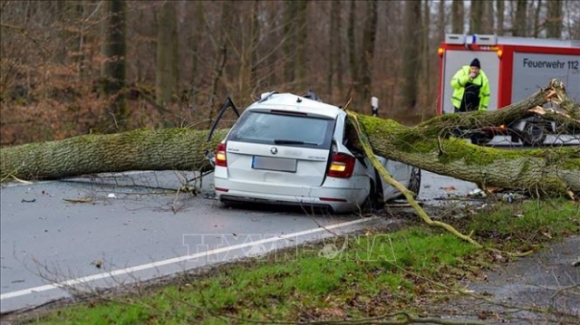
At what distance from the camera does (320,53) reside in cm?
4309

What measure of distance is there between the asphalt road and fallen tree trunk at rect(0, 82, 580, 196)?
0.35m

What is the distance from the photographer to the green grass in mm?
Answer: 5750

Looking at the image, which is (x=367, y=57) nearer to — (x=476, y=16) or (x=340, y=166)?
(x=476, y=16)

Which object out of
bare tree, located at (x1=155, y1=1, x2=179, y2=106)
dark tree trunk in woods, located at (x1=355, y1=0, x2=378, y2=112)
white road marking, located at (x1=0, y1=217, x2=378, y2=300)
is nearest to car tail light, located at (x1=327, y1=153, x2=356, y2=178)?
white road marking, located at (x1=0, y1=217, x2=378, y2=300)

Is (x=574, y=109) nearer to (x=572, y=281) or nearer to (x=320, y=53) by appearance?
(x=572, y=281)

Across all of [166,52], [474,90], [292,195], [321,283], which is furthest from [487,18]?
[321,283]

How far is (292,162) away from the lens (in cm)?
1041

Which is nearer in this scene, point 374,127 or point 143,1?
point 374,127

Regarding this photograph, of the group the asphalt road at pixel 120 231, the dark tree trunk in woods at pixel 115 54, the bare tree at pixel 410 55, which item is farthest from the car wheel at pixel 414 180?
the bare tree at pixel 410 55

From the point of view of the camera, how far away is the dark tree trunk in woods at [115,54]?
21.9 m

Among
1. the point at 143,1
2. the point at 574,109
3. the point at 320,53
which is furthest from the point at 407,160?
the point at 320,53

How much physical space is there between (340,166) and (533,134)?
2434mm

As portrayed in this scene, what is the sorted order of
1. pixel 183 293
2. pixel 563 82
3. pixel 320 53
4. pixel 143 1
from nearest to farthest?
pixel 183 293, pixel 563 82, pixel 143 1, pixel 320 53

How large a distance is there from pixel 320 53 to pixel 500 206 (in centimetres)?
3265
